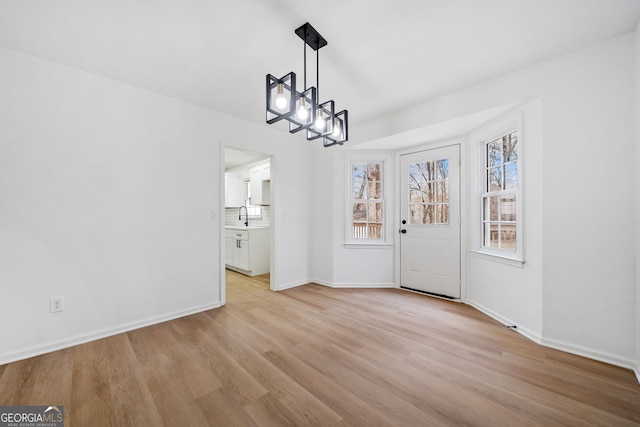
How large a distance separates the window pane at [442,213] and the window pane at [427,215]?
0.27ft

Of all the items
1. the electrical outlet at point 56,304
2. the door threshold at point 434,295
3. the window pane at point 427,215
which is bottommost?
the door threshold at point 434,295

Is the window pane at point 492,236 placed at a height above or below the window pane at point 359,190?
below

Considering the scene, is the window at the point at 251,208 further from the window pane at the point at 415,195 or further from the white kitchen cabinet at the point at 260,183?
the window pane at the point at 415,195

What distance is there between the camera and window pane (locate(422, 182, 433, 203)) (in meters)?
3.79

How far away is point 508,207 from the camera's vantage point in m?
2.87

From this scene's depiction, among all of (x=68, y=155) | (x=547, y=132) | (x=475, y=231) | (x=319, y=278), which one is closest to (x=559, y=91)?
(x=547, y=132)

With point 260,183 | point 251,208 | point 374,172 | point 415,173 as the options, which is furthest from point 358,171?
point 251,208

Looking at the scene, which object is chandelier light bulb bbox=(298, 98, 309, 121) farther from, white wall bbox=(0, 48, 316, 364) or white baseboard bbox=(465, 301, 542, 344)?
white baseboard bbox=(465, 301, 542, 344)

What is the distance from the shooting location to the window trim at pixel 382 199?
4145mm

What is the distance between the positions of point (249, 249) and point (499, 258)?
3.90 m

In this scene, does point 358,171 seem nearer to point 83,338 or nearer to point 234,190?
point 234,190

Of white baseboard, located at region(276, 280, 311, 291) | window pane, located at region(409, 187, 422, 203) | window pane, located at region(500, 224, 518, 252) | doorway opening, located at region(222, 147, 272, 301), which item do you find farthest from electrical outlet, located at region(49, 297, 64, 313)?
window pane, located at region(500, 224, 518, 252)

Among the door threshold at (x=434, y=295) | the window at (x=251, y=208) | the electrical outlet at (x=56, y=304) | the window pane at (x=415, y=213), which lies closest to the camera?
the electrical outlet at (x=56, y=304)

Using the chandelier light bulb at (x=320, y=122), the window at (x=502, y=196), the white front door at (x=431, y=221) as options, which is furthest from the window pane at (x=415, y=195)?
the chandelier light bulb at (x=320, y=122)
